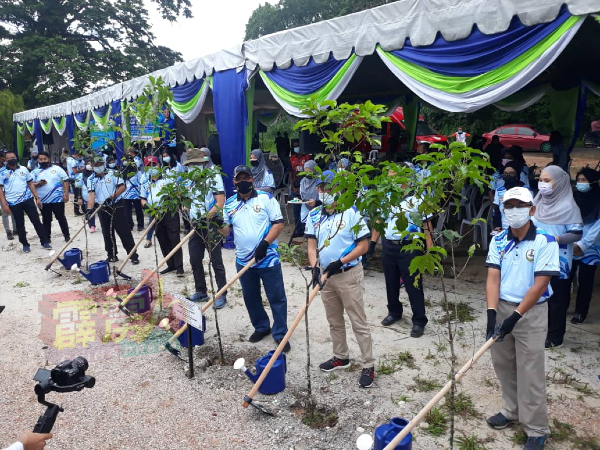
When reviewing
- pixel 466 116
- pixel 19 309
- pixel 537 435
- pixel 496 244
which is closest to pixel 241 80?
pixel 19 309

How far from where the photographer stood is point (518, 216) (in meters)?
2.56

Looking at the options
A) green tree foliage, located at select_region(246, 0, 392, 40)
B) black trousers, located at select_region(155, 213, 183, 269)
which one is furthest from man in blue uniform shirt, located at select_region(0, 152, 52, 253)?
green tree foliage, located at select_region(246, 0, 392, 40)

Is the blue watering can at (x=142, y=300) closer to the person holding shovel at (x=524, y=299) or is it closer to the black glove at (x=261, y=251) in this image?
the black glove at (x=261, y=251)

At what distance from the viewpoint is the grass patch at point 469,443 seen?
271 centimetres

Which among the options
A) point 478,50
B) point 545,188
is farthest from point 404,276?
point 478,50

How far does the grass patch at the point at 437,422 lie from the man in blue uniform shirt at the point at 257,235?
4.84ft

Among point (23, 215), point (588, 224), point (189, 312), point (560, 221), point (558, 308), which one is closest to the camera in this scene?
point (189, 312)

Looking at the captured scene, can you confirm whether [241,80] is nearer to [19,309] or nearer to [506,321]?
[19,309]

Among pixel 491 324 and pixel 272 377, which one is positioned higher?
pixel 491 324

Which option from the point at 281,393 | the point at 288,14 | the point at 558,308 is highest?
the point at 288,14

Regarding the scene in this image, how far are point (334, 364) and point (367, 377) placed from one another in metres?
0.36

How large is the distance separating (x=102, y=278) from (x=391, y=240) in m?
4.25

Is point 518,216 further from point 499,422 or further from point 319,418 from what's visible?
point 319,418

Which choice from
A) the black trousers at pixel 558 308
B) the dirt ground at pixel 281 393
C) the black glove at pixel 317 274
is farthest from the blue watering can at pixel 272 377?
the black trousers at pixel 558 308
